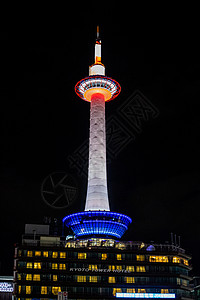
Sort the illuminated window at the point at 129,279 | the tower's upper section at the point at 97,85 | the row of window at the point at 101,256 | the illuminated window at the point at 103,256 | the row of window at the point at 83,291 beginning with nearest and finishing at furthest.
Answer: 1. the row of window at the point at 83,291
2. the row of window at the point at 101,256
3. the illuminated window at the point at 129,279
4. the illuminated window at the point at 103,256
5. the tower's upper section at the point at 97,85

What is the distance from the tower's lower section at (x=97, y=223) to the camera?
132750 mm

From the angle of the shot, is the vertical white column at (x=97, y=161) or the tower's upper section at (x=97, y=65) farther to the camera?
the tower's upper section at (x=97, y=65)

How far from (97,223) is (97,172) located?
20074 mm

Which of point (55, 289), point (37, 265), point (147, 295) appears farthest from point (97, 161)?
point (147, 295)

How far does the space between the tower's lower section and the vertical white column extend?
4.70m

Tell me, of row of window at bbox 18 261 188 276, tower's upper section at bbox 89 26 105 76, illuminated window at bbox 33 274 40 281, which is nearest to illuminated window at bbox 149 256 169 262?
row of window at bbox 18 261 188 276

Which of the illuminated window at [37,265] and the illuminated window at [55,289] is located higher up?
the illuminated window at [37,265]

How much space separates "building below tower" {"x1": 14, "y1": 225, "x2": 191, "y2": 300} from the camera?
379ft

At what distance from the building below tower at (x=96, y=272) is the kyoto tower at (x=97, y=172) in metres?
7.82

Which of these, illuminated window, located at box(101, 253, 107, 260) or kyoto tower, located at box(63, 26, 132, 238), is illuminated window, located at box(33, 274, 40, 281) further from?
kyoto tower, located at box(63, 26, 132, 238)

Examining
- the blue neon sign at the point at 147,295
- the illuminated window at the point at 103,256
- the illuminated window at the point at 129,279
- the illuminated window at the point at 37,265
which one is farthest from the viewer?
the illuminated window at the point at 103,256

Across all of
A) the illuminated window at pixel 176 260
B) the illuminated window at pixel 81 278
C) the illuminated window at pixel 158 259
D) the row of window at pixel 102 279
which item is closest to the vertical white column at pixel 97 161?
the illuminated window at pixel 158 259

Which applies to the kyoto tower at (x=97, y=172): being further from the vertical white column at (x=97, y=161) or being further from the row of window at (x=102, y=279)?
the row of window at (x=102, y=279)

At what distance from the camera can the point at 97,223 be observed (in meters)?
132
